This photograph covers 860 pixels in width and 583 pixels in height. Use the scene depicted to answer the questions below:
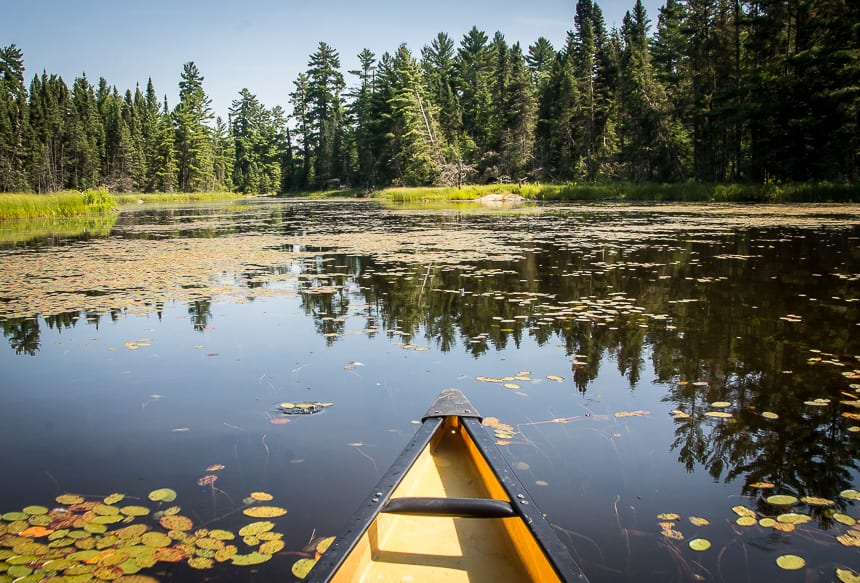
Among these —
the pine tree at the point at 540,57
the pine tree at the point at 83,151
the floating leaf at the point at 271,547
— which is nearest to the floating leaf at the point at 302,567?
the floating leaf at the point at 271,547

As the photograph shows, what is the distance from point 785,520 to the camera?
2.48 metres

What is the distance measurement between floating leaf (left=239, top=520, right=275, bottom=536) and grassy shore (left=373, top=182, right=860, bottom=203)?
2901 cm

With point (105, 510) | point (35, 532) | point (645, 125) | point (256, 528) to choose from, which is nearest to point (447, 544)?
point (256, 528)

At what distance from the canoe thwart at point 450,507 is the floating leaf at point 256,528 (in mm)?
671

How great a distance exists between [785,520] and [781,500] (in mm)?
174

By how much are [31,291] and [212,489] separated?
6.97 metres

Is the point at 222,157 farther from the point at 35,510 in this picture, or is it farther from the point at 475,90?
the point at 35,510

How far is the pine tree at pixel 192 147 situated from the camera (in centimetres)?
6988

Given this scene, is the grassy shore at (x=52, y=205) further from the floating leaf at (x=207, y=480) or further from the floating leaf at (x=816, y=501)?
the floating leaf at (x=816, y=501)

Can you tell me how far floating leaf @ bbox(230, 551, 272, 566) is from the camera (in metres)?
2.21

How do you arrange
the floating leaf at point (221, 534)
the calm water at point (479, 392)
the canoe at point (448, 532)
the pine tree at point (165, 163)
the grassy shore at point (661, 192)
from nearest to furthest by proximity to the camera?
the canoe at point (448, 532) < the floating leaf at point (221, 534) < the calm water at point (479, 392) < the grassy shore at point (661, 192) < the pine tree at point (165, 163)

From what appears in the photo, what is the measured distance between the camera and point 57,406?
401cm

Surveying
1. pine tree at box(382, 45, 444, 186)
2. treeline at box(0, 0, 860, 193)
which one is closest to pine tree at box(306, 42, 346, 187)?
treeline at box(0, 0, 860, 193)

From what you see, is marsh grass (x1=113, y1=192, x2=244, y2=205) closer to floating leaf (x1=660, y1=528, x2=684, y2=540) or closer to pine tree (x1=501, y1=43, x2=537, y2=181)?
pine tree (x1=501, y1=43, x2=537, y2=181)
